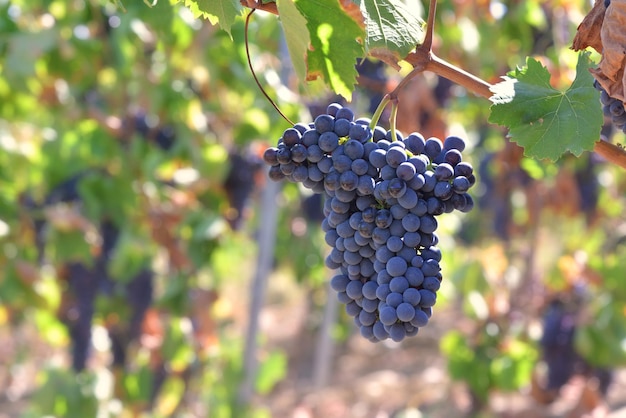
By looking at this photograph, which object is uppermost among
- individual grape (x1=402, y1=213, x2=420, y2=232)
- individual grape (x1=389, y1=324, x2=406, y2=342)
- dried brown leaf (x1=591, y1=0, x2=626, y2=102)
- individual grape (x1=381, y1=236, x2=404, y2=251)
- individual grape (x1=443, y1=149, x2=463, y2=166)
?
dried brown leaf (x1=591, y1=0, x2=626, y2=102)

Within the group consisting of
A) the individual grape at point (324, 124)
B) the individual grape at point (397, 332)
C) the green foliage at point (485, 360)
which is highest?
the individual grape at point (324, 124)

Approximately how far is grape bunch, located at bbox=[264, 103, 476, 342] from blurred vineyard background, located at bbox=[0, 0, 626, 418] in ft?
4.30

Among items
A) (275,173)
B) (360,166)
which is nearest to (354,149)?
(360,166)

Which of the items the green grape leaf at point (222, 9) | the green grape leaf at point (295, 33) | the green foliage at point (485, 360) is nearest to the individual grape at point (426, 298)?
the green grape leaf at point (295, 33)

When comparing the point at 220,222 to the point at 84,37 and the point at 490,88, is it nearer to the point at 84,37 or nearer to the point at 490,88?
the point at 84,37

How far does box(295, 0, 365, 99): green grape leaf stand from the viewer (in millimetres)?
1094

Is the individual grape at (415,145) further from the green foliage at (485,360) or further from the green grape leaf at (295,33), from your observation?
the green foliage at (485,360)

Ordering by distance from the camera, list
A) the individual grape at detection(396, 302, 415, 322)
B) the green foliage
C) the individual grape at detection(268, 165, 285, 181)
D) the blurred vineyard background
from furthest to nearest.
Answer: the green foliage → the blurred vineyard background → the individual grape at detection(268, 165, 285, 181) → the individual grape at detection(396, 302, 415, 322)

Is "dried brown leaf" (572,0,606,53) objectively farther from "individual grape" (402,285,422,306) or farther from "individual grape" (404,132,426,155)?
"individual grape" (402,285,422,306)

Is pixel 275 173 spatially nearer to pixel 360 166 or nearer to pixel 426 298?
pixel 360 166

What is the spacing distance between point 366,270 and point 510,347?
2.90 m

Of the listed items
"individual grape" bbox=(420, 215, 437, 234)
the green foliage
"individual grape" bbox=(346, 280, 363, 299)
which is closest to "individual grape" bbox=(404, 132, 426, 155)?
"individual grape" bbox=(420, 215, 437, 234)

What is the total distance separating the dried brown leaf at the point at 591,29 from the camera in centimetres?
105

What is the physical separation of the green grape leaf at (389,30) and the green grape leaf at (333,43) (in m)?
0.07
